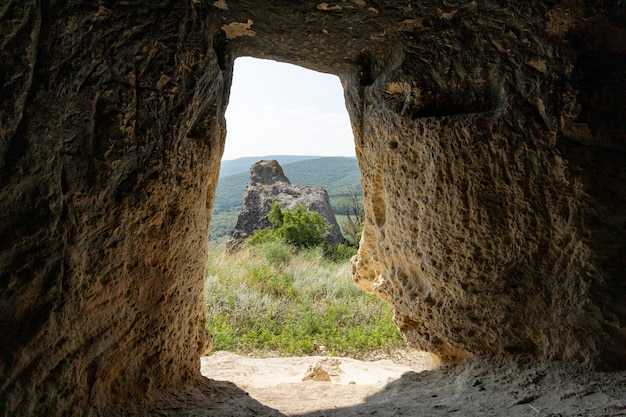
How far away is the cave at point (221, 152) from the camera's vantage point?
138 cm

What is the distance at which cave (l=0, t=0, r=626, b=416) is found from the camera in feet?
4.52

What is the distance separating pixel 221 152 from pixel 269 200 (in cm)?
1015

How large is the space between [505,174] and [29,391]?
2.12 metres

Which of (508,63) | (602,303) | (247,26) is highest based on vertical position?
(247,26)

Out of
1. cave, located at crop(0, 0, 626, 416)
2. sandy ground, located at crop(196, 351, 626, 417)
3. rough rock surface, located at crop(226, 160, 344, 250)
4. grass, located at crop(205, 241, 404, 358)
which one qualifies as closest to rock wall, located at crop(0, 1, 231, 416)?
cave, located at crop(0, 0, 626, 416)

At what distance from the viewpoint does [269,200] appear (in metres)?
12.6

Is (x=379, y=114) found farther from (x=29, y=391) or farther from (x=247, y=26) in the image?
(x=29, y=391)

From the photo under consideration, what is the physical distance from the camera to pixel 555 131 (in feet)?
6.27

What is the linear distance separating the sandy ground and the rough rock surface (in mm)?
8147

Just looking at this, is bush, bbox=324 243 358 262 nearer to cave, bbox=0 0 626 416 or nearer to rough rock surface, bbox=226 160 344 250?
rough rock surface, bbox=226 160 344 250

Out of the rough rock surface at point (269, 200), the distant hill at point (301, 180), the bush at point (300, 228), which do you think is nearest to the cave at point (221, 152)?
the bush at point (300, 228)

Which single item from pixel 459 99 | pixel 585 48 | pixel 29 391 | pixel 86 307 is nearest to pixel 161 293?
pixel 86 307

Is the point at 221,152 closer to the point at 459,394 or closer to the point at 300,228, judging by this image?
the point at 459,394

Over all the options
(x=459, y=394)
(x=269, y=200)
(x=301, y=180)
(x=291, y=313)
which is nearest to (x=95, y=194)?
(x=459, y=394)
